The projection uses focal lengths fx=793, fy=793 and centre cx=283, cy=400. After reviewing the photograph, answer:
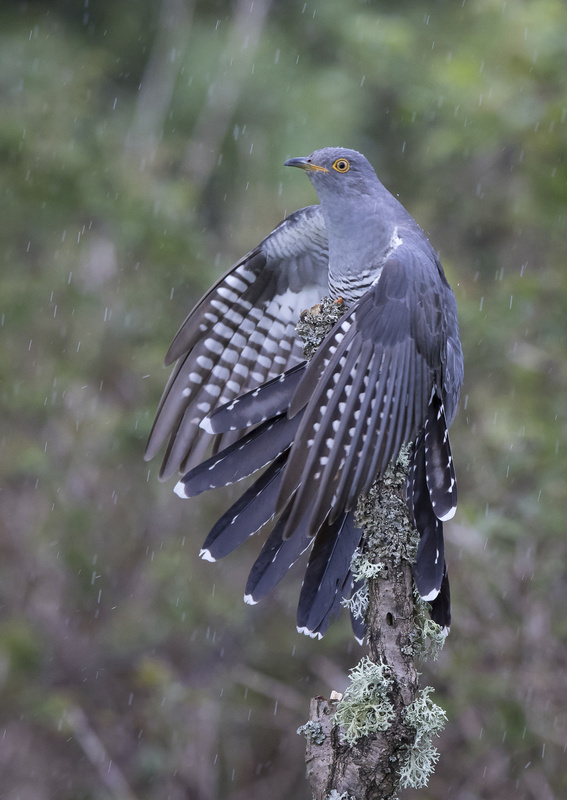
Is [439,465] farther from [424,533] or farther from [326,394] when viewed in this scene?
[326,394]

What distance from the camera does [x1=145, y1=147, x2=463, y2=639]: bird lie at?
97.0 inches

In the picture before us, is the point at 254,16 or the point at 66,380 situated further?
the point at 254,16

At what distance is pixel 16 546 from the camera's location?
18.1ft

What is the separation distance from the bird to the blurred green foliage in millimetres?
1643

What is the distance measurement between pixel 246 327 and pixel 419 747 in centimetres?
192

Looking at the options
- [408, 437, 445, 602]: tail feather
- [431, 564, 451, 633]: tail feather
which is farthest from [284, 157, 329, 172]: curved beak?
[431, 564, 451, 633]: tail feather

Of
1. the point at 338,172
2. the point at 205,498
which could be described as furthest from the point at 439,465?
the point at 205,498

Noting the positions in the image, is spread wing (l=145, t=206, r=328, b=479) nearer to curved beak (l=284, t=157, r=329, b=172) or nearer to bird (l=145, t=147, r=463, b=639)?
bird (l=145, t=147, r=463, b=639)

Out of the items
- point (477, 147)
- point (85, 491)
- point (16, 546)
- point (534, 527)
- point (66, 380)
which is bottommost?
point (16, 546)

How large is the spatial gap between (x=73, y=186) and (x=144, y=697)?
3.58 meters

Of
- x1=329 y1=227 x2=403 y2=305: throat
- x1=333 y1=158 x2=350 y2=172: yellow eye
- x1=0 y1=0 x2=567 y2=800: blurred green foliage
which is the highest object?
x1=333 y1=158 x2=350 y2=172: yellow eye

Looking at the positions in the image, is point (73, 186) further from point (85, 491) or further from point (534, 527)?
point (534, 527)

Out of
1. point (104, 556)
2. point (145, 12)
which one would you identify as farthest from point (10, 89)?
point (104, 556)

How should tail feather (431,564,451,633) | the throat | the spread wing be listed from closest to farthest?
1. tail feather (431,564,451,633)
2. the throat
3. the spread wing
